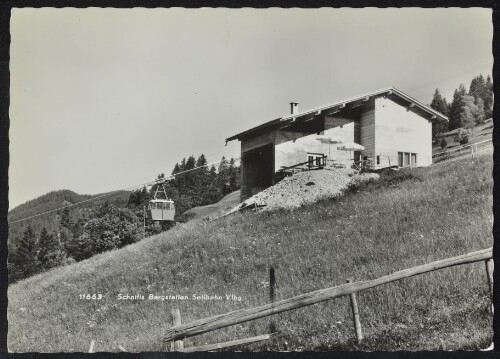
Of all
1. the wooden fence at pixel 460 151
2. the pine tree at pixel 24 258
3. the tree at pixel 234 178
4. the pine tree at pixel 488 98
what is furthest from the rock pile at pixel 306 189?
the pine tree at pixel 24 258

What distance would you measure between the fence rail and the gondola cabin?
5024 mm

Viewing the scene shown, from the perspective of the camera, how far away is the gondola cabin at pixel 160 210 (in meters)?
12.0

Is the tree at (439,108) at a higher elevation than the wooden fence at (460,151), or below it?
higher

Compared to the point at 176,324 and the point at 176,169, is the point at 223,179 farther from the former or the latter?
the point at 176,324

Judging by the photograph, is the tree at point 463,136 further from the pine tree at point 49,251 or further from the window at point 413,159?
the pine tree at point 49,251

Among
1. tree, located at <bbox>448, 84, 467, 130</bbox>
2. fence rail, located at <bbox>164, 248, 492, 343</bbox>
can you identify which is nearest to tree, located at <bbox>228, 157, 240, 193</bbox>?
tree, located at <bbox>448, 84, 467, 130</bbox>

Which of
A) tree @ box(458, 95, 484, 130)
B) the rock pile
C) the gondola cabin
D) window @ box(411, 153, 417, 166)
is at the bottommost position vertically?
the gondola cabin

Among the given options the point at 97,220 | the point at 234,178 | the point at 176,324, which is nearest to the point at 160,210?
the point at 97,220

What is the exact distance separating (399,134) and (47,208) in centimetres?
870

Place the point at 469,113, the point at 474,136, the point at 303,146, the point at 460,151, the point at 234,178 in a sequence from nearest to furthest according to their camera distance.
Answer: the point at 469,113, the point at 474,136, the point at 460,151, the point at 234,178, the point at 303,146

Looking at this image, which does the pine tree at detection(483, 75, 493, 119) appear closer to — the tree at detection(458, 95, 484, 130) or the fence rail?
the tree at detection(458, 95, 484, 130)

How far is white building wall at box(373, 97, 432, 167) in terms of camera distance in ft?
38.5

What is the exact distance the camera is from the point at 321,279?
29.3 feet

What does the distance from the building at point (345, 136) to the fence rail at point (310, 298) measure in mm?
4442
